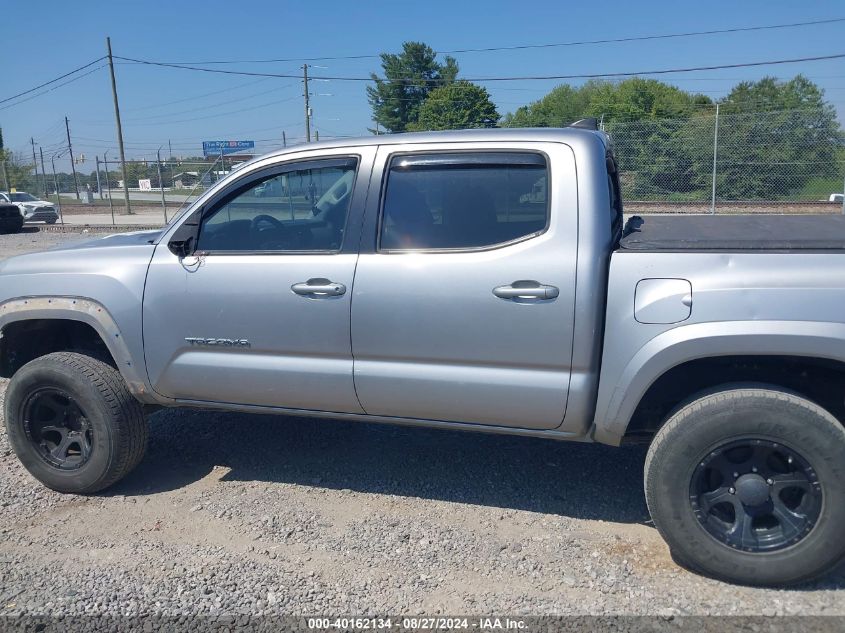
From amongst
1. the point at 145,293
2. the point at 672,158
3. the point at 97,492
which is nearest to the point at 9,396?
the point at 97,492

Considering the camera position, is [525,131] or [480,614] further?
[525,131]

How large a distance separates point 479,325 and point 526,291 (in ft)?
0.87

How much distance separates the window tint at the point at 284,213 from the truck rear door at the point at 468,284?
0.88 feet

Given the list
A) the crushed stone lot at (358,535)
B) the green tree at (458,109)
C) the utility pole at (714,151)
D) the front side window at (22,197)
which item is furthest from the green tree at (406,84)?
the crushed stone lot at (358,535)

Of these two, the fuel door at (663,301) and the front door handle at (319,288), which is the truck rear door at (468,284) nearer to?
the front door handle at (319,288)

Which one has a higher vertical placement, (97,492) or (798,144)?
(798,144)

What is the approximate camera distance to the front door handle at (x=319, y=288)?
11.5 ft

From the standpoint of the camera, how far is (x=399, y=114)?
48.2 meters

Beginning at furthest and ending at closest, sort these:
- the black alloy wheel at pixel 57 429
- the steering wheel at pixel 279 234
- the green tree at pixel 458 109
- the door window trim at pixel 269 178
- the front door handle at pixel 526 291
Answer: the green tree at pixel 458 109 < the black alloy wheel at pixel 57 429 < the steering wheel at pixel 279 234 < the door window trim at pixel 269 178 < the front door handle at pixel 526 291

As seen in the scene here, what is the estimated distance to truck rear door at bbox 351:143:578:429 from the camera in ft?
10.6

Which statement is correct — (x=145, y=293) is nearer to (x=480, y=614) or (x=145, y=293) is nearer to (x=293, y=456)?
(x=293, y=456)

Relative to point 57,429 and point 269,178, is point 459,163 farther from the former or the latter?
point 57,429

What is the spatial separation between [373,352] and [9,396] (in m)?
2.18

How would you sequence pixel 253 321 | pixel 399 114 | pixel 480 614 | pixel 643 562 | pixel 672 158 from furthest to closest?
pixel 399 114, pixel 672 158, pixel 253 321, pixel 643 562, pixel 480 614
